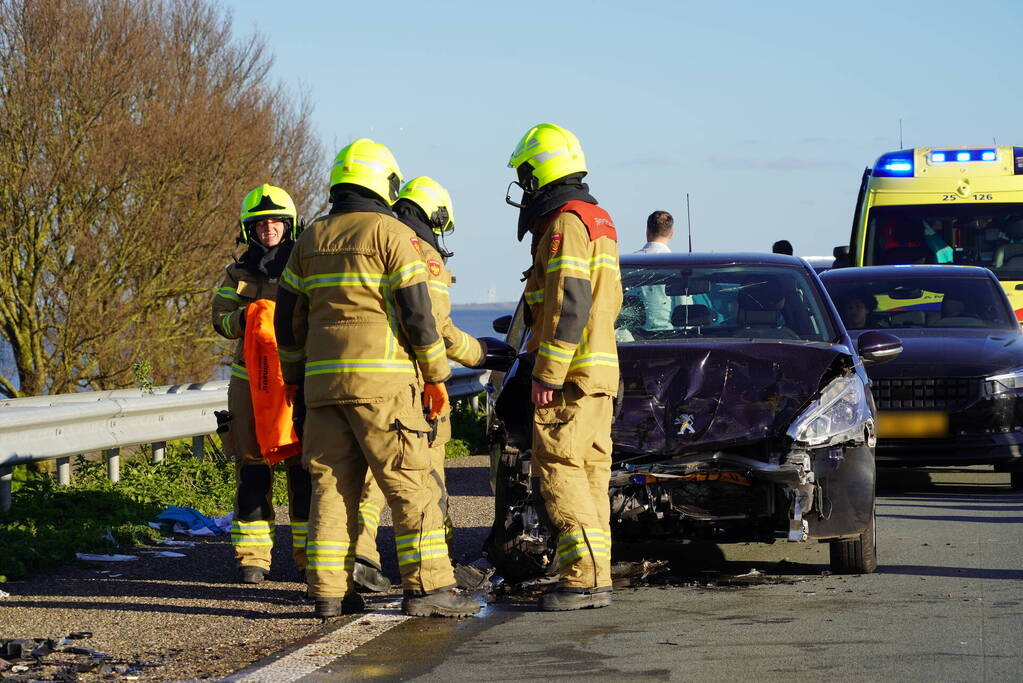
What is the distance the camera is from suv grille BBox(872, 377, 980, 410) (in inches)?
432

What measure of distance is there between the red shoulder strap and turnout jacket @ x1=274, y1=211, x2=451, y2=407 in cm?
68

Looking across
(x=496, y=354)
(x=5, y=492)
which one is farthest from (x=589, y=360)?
(x=5, y=492)

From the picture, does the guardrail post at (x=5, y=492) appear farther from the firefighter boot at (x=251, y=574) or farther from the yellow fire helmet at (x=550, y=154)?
the yellow fire helmet at (x=550, y=154)

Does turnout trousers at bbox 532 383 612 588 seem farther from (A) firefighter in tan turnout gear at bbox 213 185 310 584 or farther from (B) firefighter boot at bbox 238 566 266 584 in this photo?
(B) firefighter boot at bbox 238 566 266 584

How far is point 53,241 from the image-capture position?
22.1 meters

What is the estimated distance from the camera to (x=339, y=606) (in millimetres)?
6535

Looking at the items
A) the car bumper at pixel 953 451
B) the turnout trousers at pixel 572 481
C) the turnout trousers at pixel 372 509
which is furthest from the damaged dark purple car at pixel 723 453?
the car bumper at pixel 953 451

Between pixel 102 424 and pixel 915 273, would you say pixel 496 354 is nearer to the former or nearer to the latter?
pixel 102 424

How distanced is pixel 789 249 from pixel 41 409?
7952mm

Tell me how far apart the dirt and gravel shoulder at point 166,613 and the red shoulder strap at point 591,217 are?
6.20ft

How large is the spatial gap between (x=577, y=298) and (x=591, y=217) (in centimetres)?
38

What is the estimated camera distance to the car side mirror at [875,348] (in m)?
8.39

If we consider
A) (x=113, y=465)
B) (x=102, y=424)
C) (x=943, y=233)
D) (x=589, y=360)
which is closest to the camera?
(x=589, y=360)

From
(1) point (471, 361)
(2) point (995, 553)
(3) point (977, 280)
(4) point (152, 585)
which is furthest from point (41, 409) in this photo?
(3) point (977, 280)
